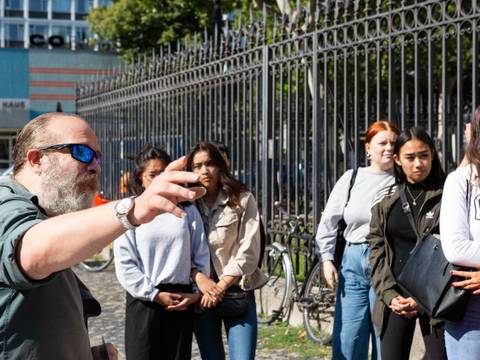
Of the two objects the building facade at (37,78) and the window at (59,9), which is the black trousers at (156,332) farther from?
the window at (59,9)

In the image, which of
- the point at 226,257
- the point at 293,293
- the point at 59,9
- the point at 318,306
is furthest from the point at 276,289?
the point at 59,9

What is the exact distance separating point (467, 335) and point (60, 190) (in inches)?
74.4

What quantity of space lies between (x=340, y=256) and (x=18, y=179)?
325 centimetres

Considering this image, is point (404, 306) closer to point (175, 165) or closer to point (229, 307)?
point (229, 307)

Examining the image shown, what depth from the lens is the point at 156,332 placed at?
13.8 ft

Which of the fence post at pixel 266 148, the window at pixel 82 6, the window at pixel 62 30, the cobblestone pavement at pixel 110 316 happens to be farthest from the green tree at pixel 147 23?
the window at pixel 82 6

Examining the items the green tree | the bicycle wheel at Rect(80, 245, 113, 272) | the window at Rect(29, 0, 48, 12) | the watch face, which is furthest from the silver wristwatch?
the window at Rect(29, 0, 48, 12)

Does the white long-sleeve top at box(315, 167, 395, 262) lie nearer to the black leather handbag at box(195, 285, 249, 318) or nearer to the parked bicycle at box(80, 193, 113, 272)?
the black leather handbag at box(195, 285, 249, 318)

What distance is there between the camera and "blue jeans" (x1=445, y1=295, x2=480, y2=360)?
126 inches

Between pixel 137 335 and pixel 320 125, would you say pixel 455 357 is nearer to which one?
pixel 137 335

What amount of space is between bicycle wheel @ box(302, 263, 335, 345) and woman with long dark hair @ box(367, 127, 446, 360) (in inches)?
101

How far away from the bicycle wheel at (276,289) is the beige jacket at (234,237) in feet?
9.08

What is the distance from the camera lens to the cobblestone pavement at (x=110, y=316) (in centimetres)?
661

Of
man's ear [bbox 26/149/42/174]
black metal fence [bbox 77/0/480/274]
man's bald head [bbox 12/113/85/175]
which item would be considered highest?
black metal fence [bbox 77/0/480/274]
